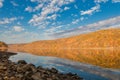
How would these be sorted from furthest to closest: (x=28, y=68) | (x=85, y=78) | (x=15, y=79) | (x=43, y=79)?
(x=28, y=68), (x=85, y=78), (x=43, y=79), (x=15, y=79)

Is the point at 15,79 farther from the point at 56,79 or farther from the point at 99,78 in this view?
the point at 99,78

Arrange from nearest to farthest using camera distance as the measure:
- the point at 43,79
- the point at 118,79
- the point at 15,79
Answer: the point at 15,79
the point at 43,79
the point at 118,79

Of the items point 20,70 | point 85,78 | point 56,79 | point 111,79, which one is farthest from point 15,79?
point 111,79

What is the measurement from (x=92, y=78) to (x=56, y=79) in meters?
7.62

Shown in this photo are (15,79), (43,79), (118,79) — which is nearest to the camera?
(15,79)

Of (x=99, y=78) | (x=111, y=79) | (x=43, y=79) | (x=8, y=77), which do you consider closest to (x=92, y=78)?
(x=99, y=78)

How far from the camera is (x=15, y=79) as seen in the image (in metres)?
26.8

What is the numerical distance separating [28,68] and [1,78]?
35.2ft

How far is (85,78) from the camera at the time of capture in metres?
35.2

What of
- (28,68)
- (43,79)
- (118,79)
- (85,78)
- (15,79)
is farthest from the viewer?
(28,68)

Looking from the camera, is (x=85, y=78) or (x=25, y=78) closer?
(x=25, y=78)

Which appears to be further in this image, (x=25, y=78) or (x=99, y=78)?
(x=99, y=78)

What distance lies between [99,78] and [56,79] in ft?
27.9

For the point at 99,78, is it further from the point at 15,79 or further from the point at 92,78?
the point at 15,79
